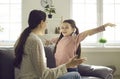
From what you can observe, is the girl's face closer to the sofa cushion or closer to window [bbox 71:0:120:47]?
the sofa cushion

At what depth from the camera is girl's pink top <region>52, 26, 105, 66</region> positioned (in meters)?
3.11

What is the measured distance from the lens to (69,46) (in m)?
3.17

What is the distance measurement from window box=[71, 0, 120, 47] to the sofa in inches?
61.1

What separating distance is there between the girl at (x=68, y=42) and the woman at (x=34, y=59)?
3.14ft

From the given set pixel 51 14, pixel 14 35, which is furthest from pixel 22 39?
pixel 14 35

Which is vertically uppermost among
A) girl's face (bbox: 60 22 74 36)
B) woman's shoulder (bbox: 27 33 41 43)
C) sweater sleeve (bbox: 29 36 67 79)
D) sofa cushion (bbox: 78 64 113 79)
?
girl's face (bbox: 60 22 74 36)

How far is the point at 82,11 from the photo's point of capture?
5117mm

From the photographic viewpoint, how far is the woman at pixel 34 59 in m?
2.04

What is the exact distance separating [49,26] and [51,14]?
0.81ft

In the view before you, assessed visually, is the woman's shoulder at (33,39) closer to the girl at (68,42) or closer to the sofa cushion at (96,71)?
the girl at (68,42)

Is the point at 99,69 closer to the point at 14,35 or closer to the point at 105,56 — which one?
the point at 105,56

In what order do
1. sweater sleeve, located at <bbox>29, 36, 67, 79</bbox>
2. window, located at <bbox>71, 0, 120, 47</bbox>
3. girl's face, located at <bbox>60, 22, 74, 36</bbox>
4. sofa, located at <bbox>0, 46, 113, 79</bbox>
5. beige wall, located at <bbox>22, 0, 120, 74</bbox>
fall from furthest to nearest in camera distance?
window, located at <bbox>71, 0, 120, 47</bbox> < beige wall, located at <bbox>22, 0, 120, 74</bbox> < girl's face, located at <bbox>60, 22, 74, 36</bbox> < sofa, located at <bbox>0, 46, 113, 79</bbox> < sweater sleeve, located at <bbox>29, 36, 67, 79</bbox>

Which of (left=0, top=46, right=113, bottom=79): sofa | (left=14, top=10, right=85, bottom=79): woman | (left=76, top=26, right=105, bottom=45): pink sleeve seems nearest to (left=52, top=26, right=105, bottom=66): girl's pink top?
(left=76, top=26, right=105, bottom=45): pink sleeve

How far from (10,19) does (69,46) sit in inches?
92.1
